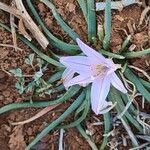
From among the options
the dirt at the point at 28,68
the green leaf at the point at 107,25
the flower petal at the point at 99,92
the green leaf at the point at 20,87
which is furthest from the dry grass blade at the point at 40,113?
the green leaf at the point at 107,25

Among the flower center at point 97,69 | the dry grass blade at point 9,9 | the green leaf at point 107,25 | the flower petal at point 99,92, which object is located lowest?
the flower petal at point 99,92

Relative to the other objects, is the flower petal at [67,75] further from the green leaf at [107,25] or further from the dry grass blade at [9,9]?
the dry grass blade at [9,9]

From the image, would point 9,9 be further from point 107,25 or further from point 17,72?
point 107,25

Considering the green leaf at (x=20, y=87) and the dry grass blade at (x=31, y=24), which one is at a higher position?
the dry grass blade at (x=31, y=24)

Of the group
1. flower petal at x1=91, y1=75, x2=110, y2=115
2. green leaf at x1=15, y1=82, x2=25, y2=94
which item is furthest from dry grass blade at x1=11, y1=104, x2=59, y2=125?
flower petal at x1=91, y1=75, x2=110, y2=115

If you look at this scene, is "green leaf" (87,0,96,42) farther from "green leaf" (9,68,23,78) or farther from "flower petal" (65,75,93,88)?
"green leaf" (9,68,23,78)

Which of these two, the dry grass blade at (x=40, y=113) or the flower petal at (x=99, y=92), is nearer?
the flower petal at (x=99, y=92)
